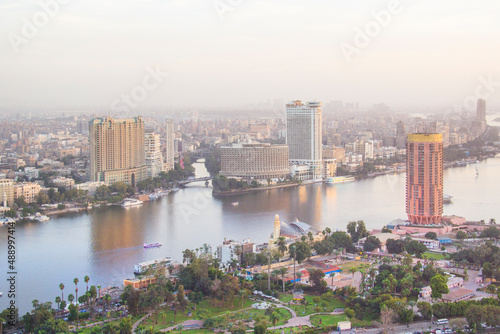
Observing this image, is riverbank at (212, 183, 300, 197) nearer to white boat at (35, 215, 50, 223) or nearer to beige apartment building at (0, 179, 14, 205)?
white boat at (35, 215, 50, 223)

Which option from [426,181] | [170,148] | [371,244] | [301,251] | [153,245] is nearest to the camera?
[301,251]

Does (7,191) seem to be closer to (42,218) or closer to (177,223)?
(42,218)

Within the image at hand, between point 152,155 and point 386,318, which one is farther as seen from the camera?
point 152,155

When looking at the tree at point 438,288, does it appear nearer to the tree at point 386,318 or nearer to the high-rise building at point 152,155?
the tree at point 386,318

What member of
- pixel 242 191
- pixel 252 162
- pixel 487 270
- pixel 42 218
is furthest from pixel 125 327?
pixel 252 162

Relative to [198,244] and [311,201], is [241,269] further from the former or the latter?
[311,201]

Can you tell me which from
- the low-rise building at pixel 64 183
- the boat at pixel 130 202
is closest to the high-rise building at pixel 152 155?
the low-rise building at pixel 64 183

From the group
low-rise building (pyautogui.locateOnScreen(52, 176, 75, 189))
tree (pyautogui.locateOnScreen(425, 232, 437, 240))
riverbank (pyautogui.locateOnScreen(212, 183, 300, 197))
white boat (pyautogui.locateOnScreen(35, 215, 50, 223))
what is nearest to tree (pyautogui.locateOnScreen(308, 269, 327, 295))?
tree (pyautogui.locateOnScreen(425, 232, 437, 240))
